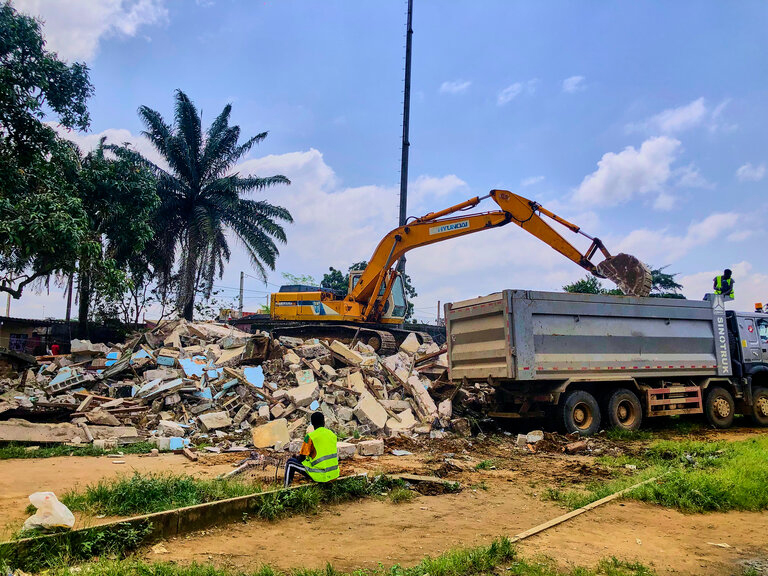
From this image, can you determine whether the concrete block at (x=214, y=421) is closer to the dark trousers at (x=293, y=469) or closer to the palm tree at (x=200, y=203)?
the dark trousers at (x=293, y=469)

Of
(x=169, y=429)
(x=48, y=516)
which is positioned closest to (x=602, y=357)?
(x=169, y=429)

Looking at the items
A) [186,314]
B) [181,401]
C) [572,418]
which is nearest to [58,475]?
[181,401]

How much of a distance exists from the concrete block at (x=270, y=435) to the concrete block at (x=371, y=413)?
1.82 m

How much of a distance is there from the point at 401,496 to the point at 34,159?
39.7 ft

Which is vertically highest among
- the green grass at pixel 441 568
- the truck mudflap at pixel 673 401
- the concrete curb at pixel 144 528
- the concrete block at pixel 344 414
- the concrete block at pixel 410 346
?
the concrete block at pixel 410 346

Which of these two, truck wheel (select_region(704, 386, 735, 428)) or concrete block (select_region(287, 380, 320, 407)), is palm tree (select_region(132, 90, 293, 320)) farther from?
truck wheel (select_region(704, 386, 735, 428))

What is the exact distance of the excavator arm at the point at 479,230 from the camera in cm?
1221

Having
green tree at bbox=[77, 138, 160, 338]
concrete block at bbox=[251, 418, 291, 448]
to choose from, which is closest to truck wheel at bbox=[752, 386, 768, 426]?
concrete block at bbox=[251, 418, 291, 448]

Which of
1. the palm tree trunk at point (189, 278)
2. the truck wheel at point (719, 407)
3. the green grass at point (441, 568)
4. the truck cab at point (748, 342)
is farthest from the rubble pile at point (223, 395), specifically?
the palm tree trunk at point (189, 278)

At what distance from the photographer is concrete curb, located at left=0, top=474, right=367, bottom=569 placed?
3.91 metres

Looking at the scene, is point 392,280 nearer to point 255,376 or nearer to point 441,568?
point 255,376

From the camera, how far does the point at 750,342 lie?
1316 centimetres

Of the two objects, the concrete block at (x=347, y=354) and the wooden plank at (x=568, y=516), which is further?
the concrete block at (x=347, y=354)

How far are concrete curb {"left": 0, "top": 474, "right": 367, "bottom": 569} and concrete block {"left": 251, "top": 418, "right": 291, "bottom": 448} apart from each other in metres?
4.29
